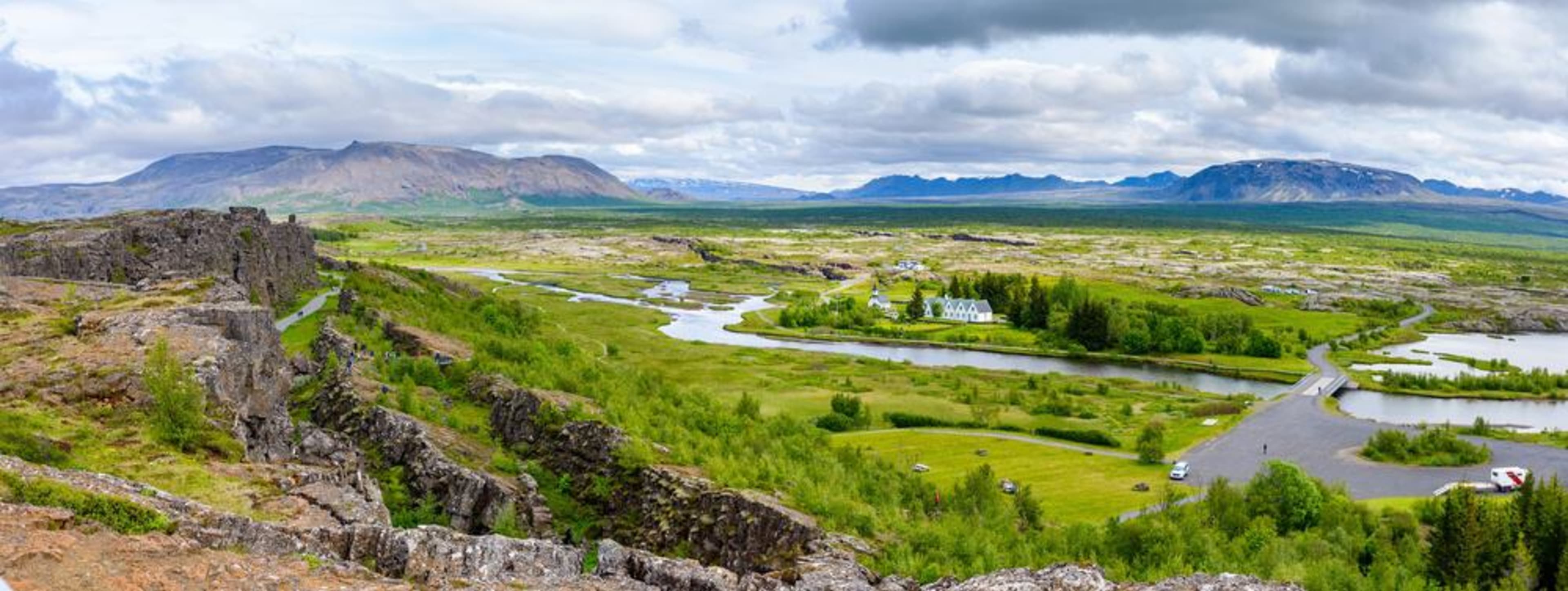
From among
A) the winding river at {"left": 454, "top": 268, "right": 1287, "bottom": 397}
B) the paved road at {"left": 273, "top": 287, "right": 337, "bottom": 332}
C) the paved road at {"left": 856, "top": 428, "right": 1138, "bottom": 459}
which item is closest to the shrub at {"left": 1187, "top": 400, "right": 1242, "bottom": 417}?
the winding river at {"left": 454, "top": 268, "right": 1287, "bottom": 397}

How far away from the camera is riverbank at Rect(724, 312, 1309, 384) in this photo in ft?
399

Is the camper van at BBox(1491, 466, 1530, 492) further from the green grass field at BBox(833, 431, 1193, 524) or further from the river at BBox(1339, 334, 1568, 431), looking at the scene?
the green grass field at BBox(833, 431, 1193, 524)

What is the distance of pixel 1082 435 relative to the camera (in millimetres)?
83438

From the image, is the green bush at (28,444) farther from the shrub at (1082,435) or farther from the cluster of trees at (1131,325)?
the cluster of trees at (1131,325)

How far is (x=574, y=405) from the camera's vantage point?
153 feet

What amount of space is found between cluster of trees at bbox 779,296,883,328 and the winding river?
934 cm

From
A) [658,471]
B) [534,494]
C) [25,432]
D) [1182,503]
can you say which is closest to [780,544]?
[658,471]

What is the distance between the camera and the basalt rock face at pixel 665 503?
35.2 meters

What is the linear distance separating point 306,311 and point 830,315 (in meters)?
94.3

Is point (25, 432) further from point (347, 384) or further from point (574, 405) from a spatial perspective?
point (574, 405)

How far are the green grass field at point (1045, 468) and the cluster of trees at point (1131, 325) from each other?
64272 millimetres

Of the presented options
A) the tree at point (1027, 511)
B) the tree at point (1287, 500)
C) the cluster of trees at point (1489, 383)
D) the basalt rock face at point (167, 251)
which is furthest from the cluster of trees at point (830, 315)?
the tree at point (1027, 511)

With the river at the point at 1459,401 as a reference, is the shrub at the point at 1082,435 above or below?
above

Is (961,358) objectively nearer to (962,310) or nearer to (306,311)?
(962,310)
